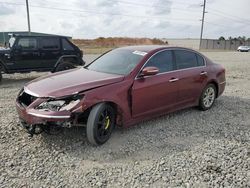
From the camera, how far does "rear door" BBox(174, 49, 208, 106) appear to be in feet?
18.3

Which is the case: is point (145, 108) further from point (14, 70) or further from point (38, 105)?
point (14, 70)

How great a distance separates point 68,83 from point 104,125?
877mm

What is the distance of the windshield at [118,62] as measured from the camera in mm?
4844

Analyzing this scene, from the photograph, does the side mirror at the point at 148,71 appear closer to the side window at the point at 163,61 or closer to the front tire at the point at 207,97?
the side window at the point at 163,61

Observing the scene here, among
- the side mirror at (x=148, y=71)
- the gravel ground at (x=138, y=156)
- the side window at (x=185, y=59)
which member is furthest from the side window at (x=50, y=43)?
the side mirror at (x=148, y=71)

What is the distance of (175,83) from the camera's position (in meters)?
5.35

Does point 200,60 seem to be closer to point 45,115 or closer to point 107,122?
point 107,122

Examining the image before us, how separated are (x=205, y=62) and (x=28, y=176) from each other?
470 cm

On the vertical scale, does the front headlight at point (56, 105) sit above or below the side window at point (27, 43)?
below

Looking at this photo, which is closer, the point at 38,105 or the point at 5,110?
the point at 38,105

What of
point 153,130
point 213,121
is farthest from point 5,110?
point 213,121

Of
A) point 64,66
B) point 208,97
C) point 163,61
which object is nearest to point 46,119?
point 163,61

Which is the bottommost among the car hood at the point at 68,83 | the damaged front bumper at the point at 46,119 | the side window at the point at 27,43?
the damaged front bumper at the point at 46,119

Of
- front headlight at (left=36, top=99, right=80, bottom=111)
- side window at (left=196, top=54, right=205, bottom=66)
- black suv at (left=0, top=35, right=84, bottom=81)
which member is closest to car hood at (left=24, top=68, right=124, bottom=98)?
front headlight at (left=36, top=99, right=80, bottom=111)
